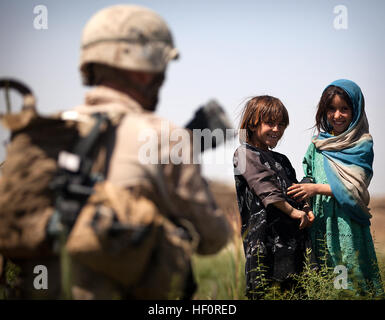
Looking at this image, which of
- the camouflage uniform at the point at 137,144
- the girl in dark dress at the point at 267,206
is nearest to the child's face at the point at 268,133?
the girl in dark dress at the point at 267,206

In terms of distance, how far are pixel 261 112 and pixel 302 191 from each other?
0.73m

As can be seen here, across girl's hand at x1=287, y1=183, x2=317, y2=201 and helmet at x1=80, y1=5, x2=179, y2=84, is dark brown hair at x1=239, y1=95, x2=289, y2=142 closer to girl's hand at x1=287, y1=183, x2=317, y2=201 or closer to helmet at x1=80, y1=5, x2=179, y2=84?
girl's hand at x1=287, y1=183, x2=317, y2=201

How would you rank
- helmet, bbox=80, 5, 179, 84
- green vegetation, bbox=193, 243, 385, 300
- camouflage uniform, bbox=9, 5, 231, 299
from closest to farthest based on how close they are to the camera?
1. camouflage uniform, bbox=9, 5, 231, 299
2. helmet, bbox=80, 5, 179, 84
3. green vegetation, bbox=193, 243, 385, 300

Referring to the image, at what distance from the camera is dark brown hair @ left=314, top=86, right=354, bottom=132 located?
4.07 meters

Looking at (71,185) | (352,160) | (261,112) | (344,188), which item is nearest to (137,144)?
(71,185)

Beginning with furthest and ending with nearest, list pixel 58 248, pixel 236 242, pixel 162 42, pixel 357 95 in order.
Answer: pixel 357 95, pixel 236 242, pixel 162 42, pixel 58 248

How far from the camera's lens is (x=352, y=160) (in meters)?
3.99

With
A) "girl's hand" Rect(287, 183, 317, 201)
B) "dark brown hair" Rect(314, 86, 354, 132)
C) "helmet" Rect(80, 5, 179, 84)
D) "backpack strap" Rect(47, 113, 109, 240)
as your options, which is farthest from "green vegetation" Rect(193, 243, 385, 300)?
"helmet" Rect(80, 5, 179, 84)
